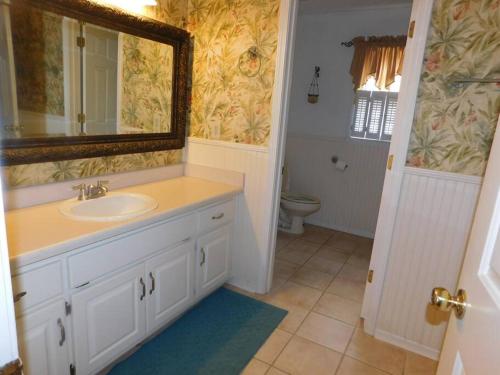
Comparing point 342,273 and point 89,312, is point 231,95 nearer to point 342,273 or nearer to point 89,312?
point 89,312

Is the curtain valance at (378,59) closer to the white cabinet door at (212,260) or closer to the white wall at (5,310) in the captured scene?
the white cabinet door at (212,260)

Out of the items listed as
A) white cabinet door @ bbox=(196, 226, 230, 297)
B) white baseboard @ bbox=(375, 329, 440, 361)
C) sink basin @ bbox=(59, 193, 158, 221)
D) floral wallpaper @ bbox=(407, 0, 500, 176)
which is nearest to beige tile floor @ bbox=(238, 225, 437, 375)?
white baseboard @ bbox=(375, 329, 440, 361)

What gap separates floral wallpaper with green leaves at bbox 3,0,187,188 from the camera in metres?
1.62

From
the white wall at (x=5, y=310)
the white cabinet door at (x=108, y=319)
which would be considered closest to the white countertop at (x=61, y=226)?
the white cabinet door at (x=108, y=319)

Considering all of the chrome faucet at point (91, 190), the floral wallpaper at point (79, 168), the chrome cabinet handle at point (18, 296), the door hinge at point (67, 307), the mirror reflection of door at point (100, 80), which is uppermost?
the mirror reflection of door at point (100, 80)

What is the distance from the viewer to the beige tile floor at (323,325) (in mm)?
1872

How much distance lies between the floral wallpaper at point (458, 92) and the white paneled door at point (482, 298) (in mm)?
1079

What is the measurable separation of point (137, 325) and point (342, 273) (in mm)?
1818

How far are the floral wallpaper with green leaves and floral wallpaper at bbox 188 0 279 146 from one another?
163mm

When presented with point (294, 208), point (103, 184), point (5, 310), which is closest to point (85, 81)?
point (103, 184)

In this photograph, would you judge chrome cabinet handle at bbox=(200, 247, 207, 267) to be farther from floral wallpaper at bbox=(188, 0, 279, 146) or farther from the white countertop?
floral wallpaper at bbox=(188, 0, 279, 146)

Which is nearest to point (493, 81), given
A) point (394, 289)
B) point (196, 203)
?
point (394, 289)

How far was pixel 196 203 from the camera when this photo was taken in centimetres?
195

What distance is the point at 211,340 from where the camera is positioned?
198cm
